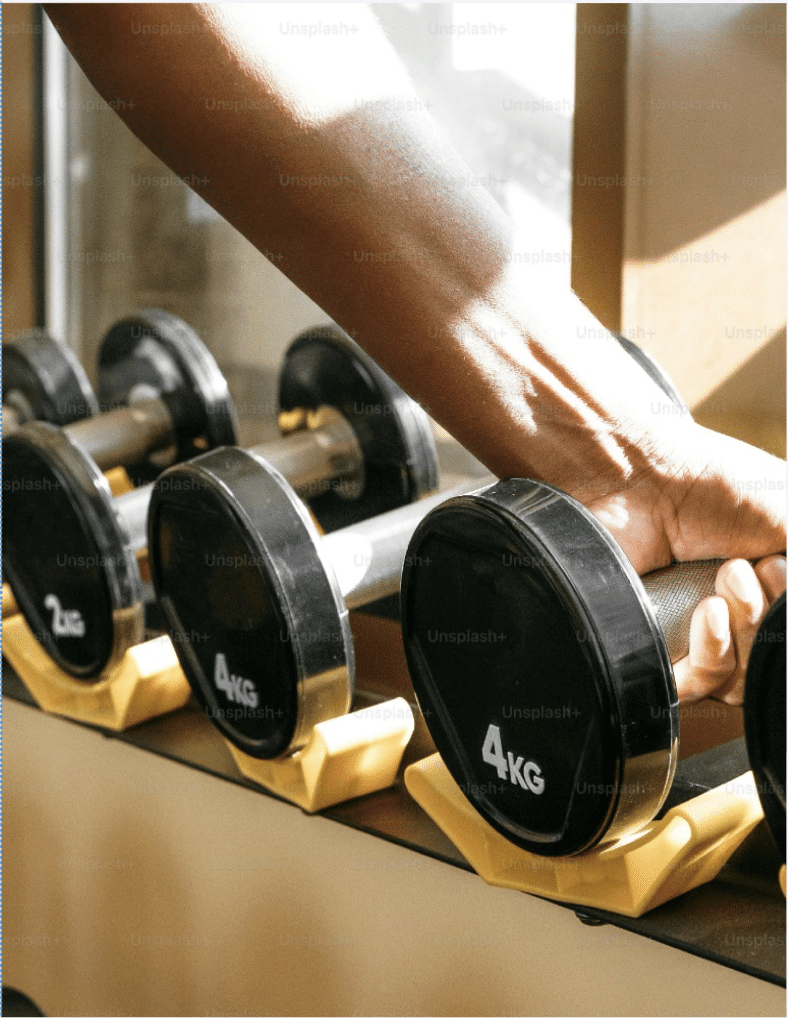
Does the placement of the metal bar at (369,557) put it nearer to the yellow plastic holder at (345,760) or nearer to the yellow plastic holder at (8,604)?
the yellow plastic holder at (345,760)

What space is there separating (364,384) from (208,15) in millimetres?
789

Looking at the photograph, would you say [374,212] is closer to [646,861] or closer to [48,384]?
[646,861]

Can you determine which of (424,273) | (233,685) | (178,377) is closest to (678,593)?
(424,273)

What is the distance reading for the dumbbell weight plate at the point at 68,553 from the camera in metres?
1.36

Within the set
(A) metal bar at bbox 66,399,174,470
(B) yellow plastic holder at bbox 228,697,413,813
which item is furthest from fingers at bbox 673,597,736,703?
(A) metal bar at bbox 66,399,174,470

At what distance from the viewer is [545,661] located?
85 centimetres

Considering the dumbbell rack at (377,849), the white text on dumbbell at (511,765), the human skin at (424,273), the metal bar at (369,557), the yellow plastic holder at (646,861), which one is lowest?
the dumbbell rack at (377,849)

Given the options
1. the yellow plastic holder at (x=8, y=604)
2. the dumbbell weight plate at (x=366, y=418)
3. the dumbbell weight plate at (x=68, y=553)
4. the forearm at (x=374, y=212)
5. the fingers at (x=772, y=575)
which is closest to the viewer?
the forearm at (x=374, y=212)

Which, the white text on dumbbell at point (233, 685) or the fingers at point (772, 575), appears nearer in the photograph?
the fingers at point (772, 575)

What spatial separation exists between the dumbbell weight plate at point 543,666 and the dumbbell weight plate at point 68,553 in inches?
20.9

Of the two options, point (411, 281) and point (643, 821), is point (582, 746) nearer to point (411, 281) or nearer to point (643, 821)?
point (643, 821)

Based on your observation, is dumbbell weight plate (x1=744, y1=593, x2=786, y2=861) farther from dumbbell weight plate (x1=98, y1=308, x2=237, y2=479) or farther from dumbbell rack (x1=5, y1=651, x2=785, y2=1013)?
dumbbell weight plate (x1=98, y1=308, x2=237, y2=479)

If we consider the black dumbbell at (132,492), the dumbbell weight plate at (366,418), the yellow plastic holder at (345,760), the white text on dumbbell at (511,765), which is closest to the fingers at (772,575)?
the white text on dumbbell at (511,765)

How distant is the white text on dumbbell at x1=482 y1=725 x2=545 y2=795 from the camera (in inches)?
35.0
